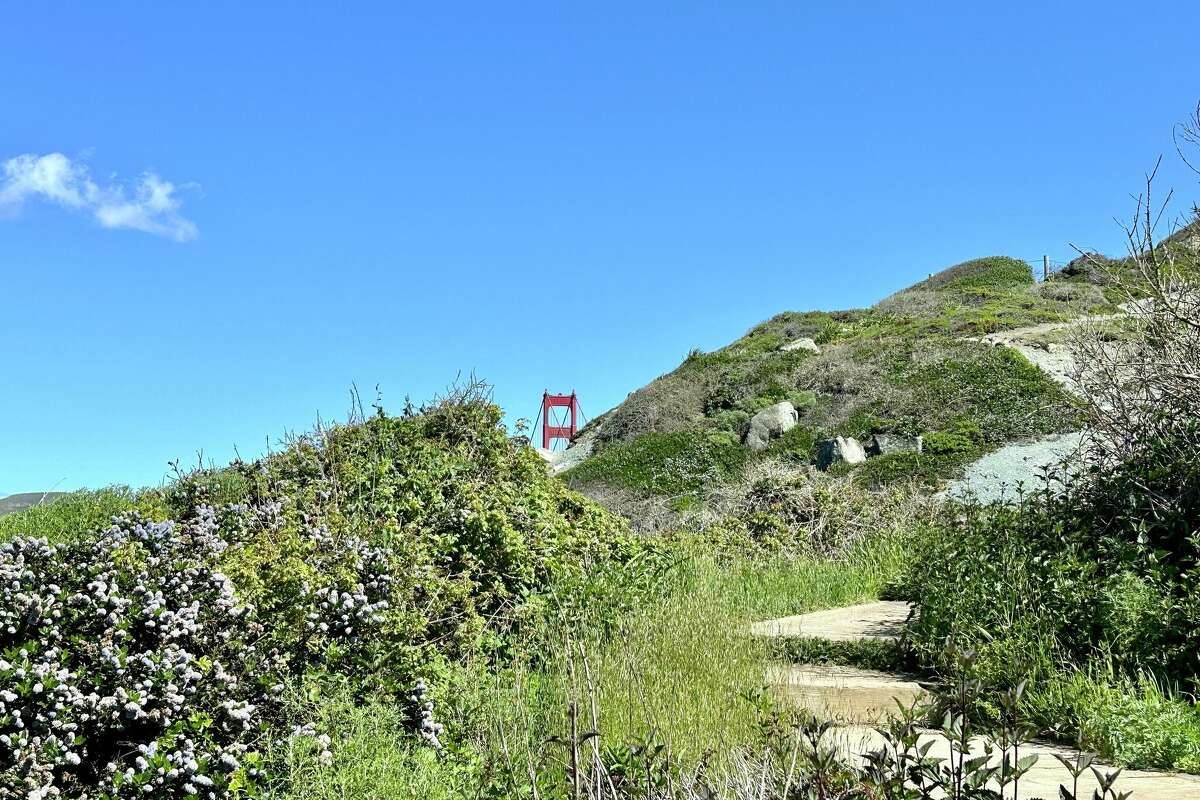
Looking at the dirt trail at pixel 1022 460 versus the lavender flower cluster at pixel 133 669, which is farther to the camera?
the dirt trail at pixel 1022 460

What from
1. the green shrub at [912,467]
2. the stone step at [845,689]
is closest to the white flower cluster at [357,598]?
the stone step at [845,689]

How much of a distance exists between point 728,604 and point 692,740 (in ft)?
8.11

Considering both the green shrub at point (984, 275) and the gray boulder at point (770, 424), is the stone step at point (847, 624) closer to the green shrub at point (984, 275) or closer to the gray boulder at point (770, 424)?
the gray boulder at point (770, 424)

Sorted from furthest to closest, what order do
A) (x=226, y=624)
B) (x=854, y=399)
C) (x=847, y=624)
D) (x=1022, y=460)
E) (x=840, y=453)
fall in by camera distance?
(x=854, y=399) < (x=840, y=453) < (x=1022, y=460) < (x=847, y=624) < (x=226, y=624)

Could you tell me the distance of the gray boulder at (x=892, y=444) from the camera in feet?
58.8

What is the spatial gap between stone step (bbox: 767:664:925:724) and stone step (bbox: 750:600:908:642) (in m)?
0.46

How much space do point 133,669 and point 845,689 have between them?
3.78m

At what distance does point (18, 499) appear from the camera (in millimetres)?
12461

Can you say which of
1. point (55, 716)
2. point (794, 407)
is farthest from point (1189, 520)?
point (794, 407)

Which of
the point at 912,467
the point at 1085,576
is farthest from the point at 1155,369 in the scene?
the point at 912,467

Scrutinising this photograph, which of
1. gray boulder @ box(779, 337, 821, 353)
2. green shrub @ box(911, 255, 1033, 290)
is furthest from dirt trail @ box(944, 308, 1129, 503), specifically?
green shrub @ box(911, 255, 1033, 290)

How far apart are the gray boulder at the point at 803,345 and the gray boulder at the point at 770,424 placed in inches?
196

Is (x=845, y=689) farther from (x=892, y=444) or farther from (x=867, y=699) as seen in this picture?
(x=892, y=444)

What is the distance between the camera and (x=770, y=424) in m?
21.3
